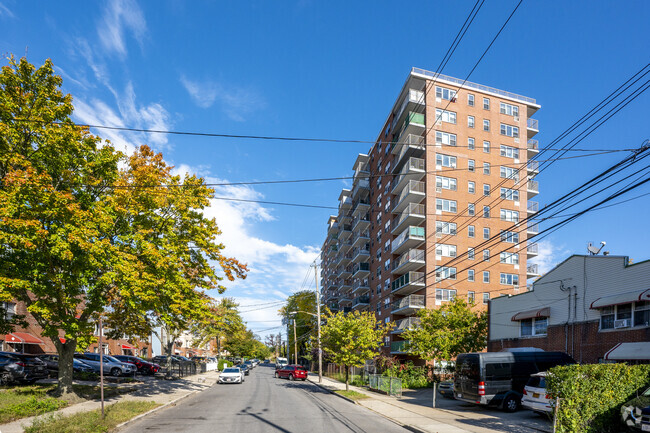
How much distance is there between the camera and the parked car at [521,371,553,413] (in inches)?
637

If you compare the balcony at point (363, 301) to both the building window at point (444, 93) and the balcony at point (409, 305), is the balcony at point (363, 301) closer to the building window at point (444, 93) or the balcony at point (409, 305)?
the balcony at point (409, 305)

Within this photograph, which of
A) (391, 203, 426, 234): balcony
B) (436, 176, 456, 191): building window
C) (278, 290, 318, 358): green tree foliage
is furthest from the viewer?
(278, 290, 318, 358): green tree foliage

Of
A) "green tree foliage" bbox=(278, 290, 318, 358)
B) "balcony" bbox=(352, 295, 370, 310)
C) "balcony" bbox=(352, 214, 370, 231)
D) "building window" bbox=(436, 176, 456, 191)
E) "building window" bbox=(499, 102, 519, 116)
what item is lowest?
"green tree foliage" bbox=(278, 290, 318, 358)

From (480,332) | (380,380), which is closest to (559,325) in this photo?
(480,332)

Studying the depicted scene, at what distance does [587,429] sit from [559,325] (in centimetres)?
1372

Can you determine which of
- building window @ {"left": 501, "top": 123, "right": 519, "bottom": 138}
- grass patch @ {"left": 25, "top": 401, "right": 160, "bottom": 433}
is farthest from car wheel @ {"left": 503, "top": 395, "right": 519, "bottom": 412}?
building window @ {"left": 501, "top": 123, "right": 519, "bottom": 138}

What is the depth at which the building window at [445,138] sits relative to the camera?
48625mm

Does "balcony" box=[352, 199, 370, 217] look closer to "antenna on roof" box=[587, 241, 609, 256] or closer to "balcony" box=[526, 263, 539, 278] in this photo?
"balcony" box=[526, 263, 539, 278]

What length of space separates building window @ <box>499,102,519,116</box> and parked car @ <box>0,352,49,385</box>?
164 feet

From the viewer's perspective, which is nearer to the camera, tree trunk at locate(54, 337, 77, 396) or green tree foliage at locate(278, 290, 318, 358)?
tree trunk at locate(54, 337, 77, 396)

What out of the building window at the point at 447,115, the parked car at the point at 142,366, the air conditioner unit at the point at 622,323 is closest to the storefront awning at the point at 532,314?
the air conditioner unit at the point at 622,323

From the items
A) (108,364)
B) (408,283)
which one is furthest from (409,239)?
(108,364)

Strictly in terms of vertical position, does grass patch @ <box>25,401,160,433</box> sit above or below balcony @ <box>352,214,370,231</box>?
below

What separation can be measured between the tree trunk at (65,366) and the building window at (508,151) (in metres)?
45.6
